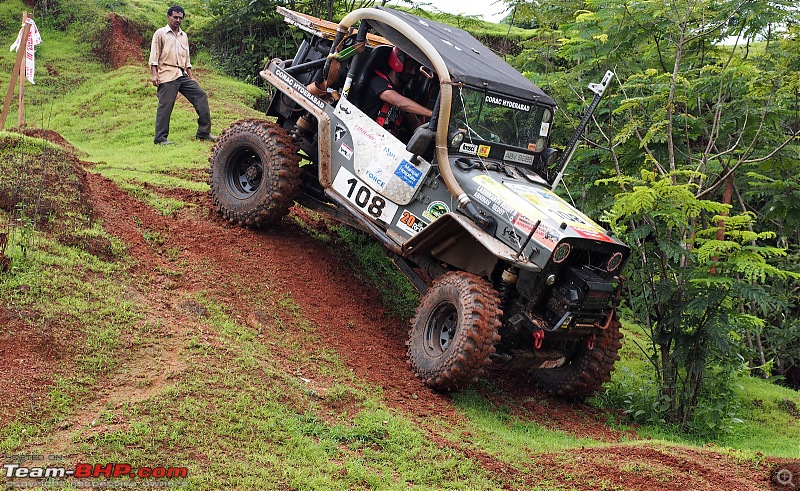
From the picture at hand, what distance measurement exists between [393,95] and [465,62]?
0.81m

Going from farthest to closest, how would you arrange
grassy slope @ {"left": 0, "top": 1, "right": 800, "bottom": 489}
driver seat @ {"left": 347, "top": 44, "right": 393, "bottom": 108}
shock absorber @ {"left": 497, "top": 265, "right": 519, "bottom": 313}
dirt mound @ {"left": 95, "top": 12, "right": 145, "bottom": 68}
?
dirt mound @ {"left": 95, "top": 12, "right": 145, "bottom": 68} < driver seat @ {"left": 347, "top": 44, "right": 393, "bottom": 108} < shock absorber @ {"left": 497, "top": 265, "right": 519, "bottom": 313} < grassy slope @ {"left": 0, "top": 1, "right": 800, "bottom": 489}

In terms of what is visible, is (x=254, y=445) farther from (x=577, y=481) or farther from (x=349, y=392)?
(x=577, y=481)

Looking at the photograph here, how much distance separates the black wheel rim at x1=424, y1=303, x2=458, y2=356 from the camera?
7.80 m

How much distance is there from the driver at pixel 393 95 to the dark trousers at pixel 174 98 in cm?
462

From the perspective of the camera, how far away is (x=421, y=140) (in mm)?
7957

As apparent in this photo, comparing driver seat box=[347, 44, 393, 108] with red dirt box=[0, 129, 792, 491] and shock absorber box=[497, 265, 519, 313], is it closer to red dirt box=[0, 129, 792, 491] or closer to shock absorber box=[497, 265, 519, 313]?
red dirt box=[0, 129, 792, 491]

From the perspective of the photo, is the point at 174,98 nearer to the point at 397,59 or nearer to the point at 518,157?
the point at 397,59

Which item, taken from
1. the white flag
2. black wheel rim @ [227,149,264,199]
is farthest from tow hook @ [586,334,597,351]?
the white flag

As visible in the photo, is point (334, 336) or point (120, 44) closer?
point (334, 336)

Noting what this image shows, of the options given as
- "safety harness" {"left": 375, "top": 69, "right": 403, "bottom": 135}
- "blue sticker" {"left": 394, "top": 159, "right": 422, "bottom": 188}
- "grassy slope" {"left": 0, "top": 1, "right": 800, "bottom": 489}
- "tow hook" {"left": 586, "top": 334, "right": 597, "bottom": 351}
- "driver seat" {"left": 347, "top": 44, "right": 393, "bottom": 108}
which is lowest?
"grassy slope" {"left": 0, "top": 1, "right": 800, "bottom": 489}

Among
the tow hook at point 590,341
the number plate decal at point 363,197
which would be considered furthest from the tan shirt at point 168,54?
the tow hook at point 590,341

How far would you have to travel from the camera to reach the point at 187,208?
9.98m

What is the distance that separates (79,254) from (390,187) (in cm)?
301

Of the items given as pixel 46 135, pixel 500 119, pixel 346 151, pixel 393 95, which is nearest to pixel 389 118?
pixel 393 95
